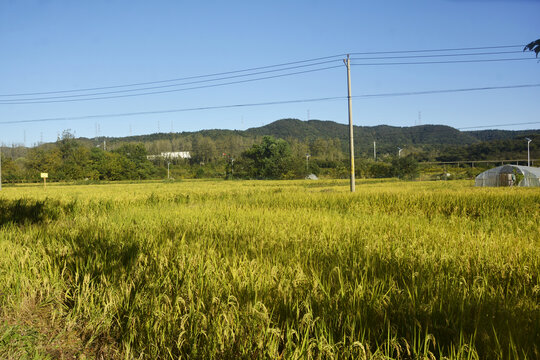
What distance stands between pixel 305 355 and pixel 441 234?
12.7ft

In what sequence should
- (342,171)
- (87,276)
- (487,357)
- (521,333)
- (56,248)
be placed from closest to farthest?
(487,357)
(521,333)
(87,276)
(56,248)
(342,171)

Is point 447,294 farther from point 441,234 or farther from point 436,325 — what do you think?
point 441,234

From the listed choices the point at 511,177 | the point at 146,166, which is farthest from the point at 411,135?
the point at 511,177

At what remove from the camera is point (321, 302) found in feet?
8.50

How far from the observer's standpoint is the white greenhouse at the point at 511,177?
28844 mm

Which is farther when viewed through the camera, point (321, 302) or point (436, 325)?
point (321, 302)

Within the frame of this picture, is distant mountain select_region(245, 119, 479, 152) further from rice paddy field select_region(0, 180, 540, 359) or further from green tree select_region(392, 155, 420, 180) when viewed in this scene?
rice paddy field select_region(0, 180, 540, 359)

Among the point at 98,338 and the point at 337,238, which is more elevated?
the point at 337,238

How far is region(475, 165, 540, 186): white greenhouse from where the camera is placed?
28844 millimetres

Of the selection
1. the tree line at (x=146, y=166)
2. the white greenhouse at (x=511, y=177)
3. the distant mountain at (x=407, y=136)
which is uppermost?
the distant mountain at (x=407, y=136)

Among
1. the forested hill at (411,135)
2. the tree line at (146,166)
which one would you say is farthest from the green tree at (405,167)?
the forested hill at (411,135)

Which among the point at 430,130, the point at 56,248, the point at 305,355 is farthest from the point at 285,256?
the point at 430,130

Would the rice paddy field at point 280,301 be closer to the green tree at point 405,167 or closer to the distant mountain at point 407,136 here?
the green tree at point 405,167

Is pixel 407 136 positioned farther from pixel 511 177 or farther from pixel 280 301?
pixel 280 301
